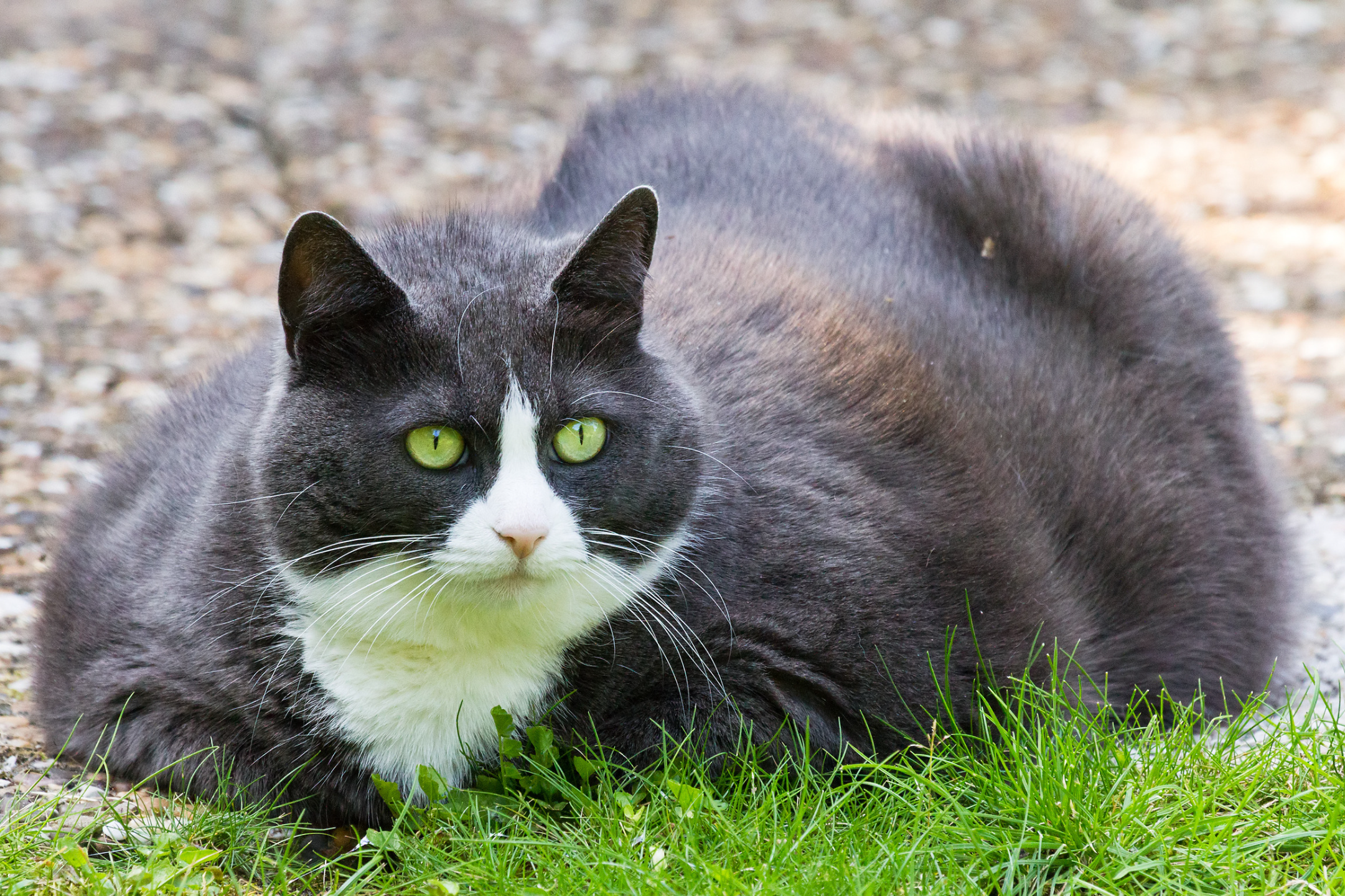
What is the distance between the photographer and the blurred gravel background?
4.38 m

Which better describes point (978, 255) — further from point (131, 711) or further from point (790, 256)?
point (131, 711)

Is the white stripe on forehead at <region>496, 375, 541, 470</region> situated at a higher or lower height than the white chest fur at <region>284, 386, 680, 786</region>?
higher

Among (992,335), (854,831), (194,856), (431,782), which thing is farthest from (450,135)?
(854,831)

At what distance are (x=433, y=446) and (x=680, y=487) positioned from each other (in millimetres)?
438

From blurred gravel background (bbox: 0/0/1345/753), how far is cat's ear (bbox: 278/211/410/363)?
122 cm

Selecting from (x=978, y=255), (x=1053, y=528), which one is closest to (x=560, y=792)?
(x=1053, y=528)

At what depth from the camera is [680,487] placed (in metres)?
2.35

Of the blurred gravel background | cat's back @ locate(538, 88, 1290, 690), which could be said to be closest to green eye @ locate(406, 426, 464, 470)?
cat's back @ locate(538, 88, 1290, 690)

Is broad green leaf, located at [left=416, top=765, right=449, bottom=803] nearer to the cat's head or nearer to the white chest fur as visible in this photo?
the white chest fur

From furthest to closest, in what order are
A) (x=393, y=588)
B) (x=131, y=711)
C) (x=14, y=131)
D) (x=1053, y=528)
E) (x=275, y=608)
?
(x=14, y=131)
(x=1053, y=528)
(x=131, y=711)
(x=275, y=608)
(x=393, y=588)

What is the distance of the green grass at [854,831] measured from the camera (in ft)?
7.20

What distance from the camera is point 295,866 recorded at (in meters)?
2.47

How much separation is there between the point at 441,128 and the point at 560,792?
5.22m

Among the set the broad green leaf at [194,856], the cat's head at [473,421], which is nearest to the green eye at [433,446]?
the cat's head at [473,421]
